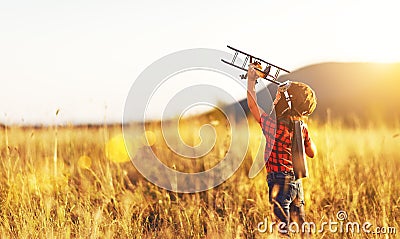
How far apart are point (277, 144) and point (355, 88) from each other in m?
29.2

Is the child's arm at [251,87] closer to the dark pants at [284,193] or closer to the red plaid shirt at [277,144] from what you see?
the red plaid shirt at [277,144]

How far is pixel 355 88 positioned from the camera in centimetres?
3114

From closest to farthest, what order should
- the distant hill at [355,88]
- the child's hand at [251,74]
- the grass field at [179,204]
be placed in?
1. the child's hand at [251,74]
2. the grass field at [179,204]
3. the distant hill at [355,88]

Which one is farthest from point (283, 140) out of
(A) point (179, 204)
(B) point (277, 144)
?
(A) point (179, 204)

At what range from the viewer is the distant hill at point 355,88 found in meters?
26.2

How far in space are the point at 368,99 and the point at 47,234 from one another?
A: 26.6 m

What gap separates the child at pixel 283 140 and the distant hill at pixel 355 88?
20125 millimetres

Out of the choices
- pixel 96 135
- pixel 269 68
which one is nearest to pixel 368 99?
pixel 96 135

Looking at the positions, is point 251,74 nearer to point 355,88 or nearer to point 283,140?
point 283,140

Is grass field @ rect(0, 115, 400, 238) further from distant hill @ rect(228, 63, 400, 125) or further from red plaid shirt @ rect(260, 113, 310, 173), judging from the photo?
distant hill @ rect(228, 63, 400, 125)

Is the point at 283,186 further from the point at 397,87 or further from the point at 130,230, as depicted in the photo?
the point at 397,87

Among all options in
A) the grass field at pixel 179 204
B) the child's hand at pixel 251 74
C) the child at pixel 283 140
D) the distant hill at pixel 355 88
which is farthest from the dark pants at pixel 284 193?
the distant hill at pixel 355 88

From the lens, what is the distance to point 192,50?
395cm

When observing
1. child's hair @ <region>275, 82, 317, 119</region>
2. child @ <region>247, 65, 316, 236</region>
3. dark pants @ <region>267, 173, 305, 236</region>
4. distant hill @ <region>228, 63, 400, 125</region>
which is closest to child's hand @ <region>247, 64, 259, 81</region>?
child @ <region>247, 65, 316, 236</region>
